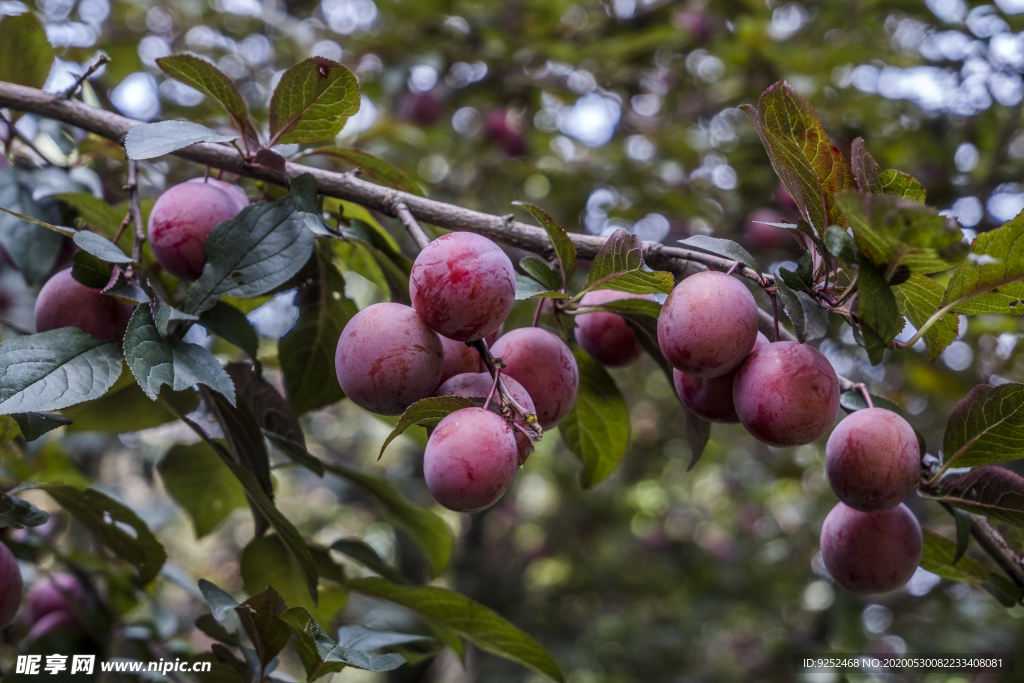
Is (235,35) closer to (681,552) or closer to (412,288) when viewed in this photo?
(412,288)

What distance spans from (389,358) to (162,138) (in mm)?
352

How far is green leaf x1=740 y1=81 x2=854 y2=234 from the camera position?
67 cm

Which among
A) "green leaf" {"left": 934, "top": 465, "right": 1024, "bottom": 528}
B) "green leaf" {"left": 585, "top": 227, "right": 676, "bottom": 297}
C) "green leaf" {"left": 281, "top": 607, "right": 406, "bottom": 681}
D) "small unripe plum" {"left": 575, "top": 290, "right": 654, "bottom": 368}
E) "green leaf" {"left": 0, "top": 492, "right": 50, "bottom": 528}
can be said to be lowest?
"green leaf" {"left": 281, "top": 607, "right": 406, "bottom": 681}

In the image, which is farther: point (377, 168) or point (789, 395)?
point (377, 168)

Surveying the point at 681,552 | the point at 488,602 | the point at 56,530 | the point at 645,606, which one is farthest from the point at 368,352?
the point at 645,606

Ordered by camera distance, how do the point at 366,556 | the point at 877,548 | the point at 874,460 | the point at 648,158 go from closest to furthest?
the point at 874,460 → the point at 877,548 → the point at 366,556 → the point at 648,158

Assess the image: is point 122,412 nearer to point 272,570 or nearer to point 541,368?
point 272,570

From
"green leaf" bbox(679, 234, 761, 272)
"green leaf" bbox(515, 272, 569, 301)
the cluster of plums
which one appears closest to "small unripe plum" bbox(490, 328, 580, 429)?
"green leaf" bbox(515, 272, 569, 301)

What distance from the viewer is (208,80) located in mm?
774

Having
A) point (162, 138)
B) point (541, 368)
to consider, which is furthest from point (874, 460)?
point (162, 138)

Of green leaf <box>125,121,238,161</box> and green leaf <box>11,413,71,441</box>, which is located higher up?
green leaf <box>125,121,238,161</box>

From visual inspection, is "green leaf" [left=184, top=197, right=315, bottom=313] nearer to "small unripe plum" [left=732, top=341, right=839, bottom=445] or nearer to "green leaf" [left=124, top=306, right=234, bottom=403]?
"green leaf" [left=124, top=306, right=234, bottom=403]

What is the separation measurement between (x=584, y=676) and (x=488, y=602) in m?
0.67

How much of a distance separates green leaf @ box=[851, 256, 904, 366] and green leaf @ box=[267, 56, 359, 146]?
0.56 meters
